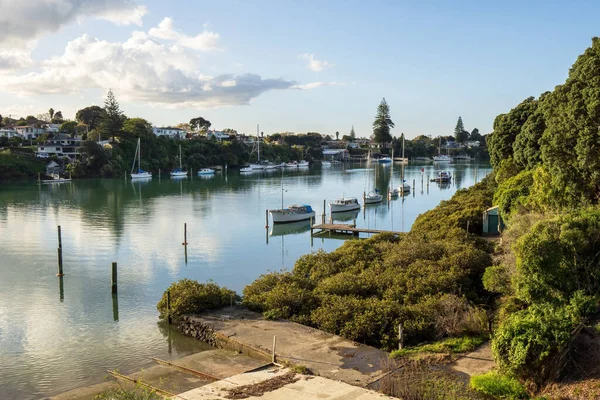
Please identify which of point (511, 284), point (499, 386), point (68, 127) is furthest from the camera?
point (68, 127)

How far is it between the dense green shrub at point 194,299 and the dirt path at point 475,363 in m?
10.4

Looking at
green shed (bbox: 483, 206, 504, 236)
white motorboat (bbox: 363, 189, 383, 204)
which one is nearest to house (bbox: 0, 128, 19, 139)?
white motorboat (bbox: 363, 189, 383, 204)

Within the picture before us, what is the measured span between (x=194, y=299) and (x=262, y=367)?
262 inches

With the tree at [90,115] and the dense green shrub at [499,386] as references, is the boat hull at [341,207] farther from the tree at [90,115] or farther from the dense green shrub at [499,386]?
the tree at [90,115]

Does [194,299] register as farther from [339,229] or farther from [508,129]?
→ [508,129]

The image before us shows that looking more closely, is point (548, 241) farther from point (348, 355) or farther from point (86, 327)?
point (86, 327)

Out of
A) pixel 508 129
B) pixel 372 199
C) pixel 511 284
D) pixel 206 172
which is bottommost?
pixel 372 199

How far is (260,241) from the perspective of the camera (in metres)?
44.4

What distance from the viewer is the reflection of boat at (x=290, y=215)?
171ft

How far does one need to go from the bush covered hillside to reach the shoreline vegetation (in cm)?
5

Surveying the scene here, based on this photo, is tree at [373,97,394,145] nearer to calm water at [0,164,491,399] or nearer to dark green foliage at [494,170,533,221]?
calm water at [0,164,491,399]

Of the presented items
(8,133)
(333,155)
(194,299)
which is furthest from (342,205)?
(333,155)

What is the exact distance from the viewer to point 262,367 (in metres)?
16.3

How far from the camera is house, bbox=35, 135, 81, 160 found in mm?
113188
